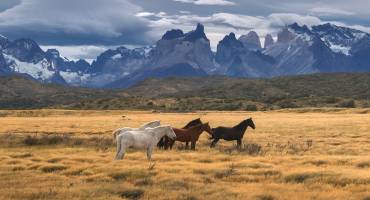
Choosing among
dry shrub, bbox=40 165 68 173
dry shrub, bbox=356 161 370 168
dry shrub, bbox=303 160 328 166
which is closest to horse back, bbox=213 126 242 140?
dry shrub, bbox=303 160 328 166

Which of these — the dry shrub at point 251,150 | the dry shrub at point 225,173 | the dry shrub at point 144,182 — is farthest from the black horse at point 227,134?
the dry shrub at point 144,182

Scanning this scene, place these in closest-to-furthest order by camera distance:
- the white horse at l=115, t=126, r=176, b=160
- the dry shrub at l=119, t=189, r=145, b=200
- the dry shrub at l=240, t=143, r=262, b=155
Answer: the dry shrub at l=119, t=189, r=145, b=200
the white horse at l=115, t=126, r=176, b=160
the dry shrub at l=240, t=143, r=262, b=155

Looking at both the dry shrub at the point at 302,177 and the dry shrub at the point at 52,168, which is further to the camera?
the dry shrub at the point at 52,168

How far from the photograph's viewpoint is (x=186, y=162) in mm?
26391

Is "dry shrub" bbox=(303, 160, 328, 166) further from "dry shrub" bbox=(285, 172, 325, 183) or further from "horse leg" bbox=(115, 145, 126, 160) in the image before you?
"horse leg" bbox=(115, 145, 126, 160)

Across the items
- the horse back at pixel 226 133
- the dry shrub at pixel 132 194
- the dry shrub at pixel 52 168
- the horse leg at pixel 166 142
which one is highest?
the horse back at pixel 226 133

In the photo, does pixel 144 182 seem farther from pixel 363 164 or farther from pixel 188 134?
pixel 188 134

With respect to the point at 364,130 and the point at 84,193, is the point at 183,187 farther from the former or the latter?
the point at 364,130

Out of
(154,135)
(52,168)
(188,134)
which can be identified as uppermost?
(154,135)

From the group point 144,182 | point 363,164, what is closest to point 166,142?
point 363,164

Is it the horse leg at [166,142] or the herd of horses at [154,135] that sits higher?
the herd of horses at [154,135]

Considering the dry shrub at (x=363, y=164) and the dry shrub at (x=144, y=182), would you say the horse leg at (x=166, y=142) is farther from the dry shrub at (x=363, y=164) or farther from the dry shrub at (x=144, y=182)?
the dry shrub at (x=144, y=182)

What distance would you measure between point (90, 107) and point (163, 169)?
152 meters

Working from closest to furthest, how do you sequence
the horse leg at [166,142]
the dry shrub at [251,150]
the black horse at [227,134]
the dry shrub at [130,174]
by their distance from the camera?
1. the dry shrub at [130,174]
2. the dry shrub at [251,150]
3. the horse leg at [166,142]
4. the black horse at [227,134]
